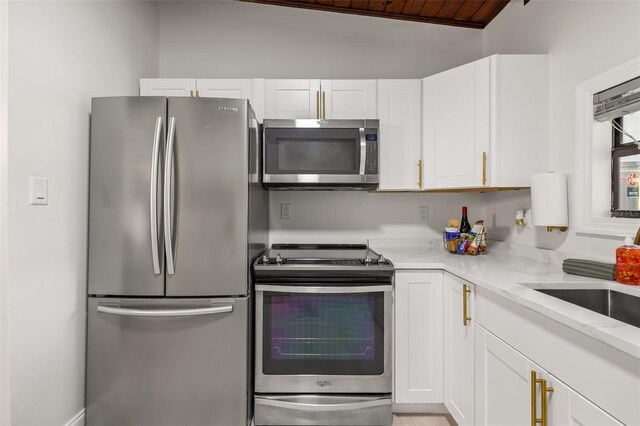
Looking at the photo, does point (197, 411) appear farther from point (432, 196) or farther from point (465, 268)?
point (432, 196)

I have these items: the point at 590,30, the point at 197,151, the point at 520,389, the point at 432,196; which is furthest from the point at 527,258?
the point at 197,151

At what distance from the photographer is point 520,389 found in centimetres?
116

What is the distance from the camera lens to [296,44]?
2598 millimetres

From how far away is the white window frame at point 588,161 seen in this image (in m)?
1.48

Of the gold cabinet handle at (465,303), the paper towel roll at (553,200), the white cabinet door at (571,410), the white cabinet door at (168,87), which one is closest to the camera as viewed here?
the white cabinet door at (571,410)

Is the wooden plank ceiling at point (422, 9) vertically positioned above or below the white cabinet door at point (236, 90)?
above

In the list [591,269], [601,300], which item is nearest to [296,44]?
[591,269]

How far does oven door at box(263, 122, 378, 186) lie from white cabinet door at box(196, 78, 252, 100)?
1.30 ft

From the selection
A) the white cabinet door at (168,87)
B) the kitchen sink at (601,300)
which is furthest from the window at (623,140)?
the white cabinet door at (168,87)

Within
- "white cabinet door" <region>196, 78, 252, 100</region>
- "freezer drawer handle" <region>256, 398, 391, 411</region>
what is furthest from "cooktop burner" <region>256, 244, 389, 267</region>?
"white cabinet door" <region>196, 78, 252, 100</region>

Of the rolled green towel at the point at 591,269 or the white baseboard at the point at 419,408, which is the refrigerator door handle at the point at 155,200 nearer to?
the white baseboard at the point at 419,408

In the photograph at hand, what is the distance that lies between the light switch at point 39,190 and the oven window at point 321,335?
110cm

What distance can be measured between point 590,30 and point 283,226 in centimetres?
211

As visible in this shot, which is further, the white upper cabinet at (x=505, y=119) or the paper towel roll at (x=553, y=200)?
the white upper cabinet at (x=505, y=119)
